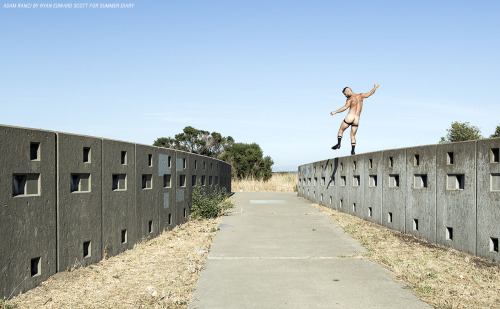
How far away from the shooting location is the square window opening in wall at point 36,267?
552cm

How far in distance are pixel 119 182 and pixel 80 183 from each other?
4.26 feet

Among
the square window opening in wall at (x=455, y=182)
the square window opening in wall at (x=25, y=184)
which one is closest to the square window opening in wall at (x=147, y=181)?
the square window opening in wall at (x=25, y=184)

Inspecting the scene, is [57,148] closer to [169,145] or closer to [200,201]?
[200,201]

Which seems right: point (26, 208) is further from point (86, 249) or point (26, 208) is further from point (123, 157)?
point (123, 157)

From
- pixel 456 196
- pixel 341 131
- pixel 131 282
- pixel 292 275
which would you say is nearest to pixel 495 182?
pixel 456 196

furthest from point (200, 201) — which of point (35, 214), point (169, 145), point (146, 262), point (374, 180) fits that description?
point (169, 145)

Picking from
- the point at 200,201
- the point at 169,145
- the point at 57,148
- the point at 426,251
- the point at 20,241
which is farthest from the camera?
the point at 169,145

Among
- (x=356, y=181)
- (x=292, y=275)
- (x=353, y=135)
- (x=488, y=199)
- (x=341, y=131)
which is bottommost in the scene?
(x=292, y=275)

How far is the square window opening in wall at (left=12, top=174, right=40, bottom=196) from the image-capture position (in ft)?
17.3

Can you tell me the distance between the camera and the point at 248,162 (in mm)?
42594

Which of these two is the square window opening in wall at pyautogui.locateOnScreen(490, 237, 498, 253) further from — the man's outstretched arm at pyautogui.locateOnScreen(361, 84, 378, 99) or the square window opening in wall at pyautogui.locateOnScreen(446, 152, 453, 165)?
the man's outstretched arm at pyautogui.locateOnScreen(361, 84, 378, 99)

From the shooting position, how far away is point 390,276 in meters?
6.43

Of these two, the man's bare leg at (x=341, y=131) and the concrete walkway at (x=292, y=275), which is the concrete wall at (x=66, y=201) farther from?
the man's bare leg at (x=341, y=131)

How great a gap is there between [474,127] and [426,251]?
3431 cm
